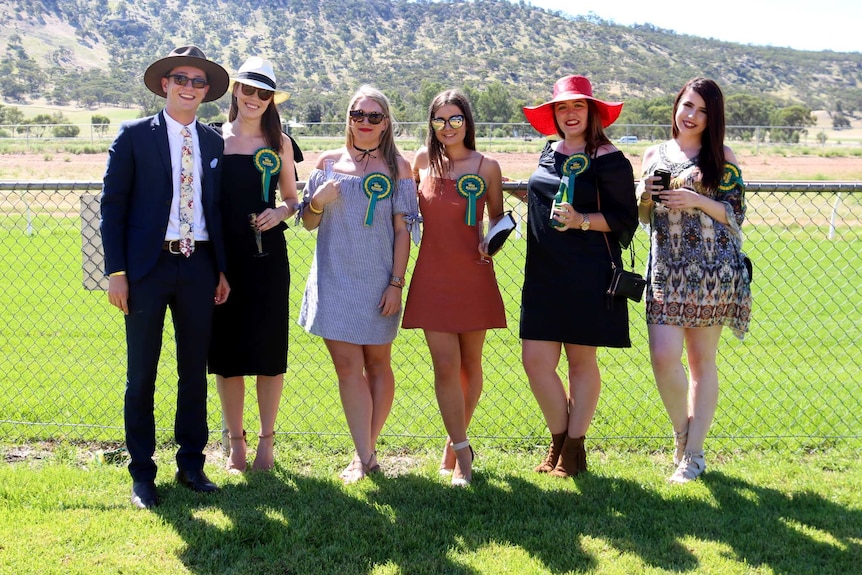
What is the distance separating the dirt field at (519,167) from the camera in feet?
121

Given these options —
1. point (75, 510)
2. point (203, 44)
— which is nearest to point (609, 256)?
point (75, 510)

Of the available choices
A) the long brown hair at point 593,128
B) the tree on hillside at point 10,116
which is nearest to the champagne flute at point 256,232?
the long brown hair at point 593,128

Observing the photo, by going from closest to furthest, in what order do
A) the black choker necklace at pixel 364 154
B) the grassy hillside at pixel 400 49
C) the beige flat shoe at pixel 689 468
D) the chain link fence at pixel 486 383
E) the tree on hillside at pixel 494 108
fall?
1. the black choker necklace at pixel 364 154
2. the beige flat shoe at pixel 689 468
3. the chain link fence at pixel 486 383
4. the tree on hillside at pixel 494 108
5. the grassy hillside at pixel 400 49

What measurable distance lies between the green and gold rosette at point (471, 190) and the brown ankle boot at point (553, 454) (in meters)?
1.22

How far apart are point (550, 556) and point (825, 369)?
4.70 metres

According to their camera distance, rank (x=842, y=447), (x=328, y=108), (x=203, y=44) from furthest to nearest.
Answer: (x=203, y=44), (x=328, y=108), (x=842, y=447)

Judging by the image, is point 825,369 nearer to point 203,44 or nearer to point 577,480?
point 577,480

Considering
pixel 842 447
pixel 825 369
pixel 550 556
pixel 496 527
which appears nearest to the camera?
pixel 550 556

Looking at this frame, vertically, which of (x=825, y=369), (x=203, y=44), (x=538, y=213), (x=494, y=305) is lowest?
(x=825, y=369)

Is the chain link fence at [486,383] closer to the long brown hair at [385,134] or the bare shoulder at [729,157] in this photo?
the bare shoulder at [729,157]

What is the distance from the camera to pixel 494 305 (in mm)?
4488

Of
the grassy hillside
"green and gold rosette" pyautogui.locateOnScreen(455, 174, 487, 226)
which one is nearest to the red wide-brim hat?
"green and gold rosette" pyautogui.locateOnScreen(455, 174, 487, 226)

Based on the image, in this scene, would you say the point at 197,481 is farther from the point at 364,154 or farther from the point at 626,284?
the point at 626,284

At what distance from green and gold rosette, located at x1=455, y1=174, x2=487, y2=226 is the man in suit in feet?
3.82
